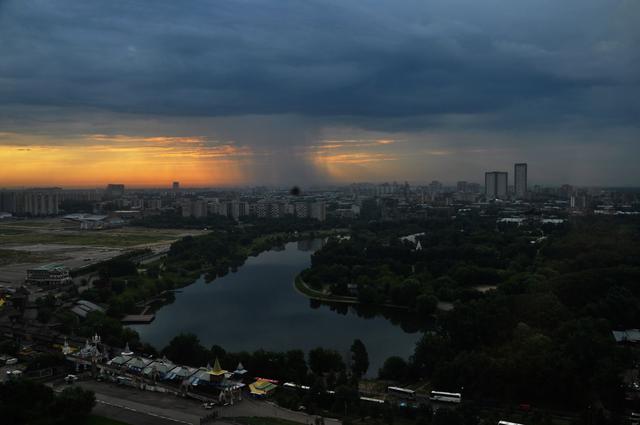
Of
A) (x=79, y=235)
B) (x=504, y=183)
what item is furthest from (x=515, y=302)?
(x=504, y=183)

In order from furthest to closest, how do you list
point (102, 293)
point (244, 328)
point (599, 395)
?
point (102, 293) → point (244, 328) → point (599, 395)

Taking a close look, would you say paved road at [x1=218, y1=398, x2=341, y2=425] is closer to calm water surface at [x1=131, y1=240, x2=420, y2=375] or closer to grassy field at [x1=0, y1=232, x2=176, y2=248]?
calm water surface at [x1=131, y1=240, x2=420, y2=375]

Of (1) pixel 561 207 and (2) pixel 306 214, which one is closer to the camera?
(1) pixel 561 207

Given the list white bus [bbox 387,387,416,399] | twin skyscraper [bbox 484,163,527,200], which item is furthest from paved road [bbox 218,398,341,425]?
twin skyscraper [bbox 484,163,527,200]

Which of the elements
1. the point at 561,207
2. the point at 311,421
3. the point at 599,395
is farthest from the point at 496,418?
the point at 561,207

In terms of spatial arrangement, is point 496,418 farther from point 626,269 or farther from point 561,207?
point 561,207

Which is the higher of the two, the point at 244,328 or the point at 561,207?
the point at 561,207

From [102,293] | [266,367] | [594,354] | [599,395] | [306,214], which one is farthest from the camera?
[306,214]
